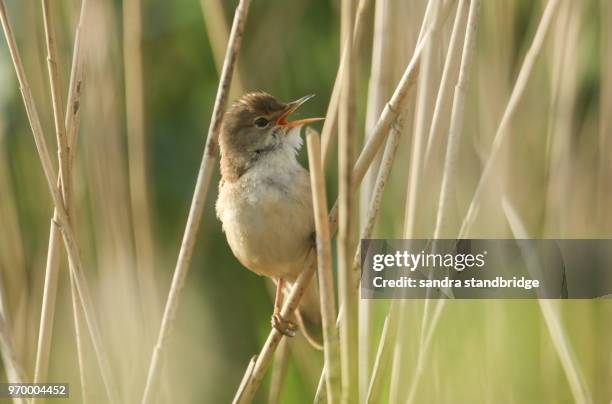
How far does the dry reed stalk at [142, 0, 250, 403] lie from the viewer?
1936mm

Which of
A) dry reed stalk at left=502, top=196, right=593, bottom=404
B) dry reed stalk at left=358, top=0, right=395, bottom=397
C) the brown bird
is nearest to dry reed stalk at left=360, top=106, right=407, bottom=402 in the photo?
dry reed stalk at left=358, top=0, right=395, bottom=397

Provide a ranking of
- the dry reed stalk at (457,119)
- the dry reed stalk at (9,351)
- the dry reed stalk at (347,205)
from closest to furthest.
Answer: the dry reed stalk at (347,205)
the dry reed stalk at (457,119)
the dry reed stalk at (9,351)

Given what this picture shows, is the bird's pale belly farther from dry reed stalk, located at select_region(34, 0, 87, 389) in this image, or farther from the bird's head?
dry reed stalk, located at select_region(34, 0, 87, 389)

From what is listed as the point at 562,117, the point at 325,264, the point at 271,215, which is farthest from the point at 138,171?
the point at 562,117

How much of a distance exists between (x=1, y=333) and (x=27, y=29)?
117 cm

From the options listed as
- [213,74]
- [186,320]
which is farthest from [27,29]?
[186,320]

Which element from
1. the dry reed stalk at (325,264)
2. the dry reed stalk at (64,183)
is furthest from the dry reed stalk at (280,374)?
the dry reed stalk at (64,183)

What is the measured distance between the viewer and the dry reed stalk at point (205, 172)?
194cm

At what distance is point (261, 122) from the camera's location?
2850 millimetres

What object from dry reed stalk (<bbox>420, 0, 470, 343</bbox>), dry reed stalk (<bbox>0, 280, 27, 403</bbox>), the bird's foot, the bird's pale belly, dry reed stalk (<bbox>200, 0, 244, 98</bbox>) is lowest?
dry reed stalk (<bbox>0, 280, 27, 403</bbox>)

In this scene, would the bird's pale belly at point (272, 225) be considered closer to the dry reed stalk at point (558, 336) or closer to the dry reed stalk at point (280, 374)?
the dry reed stalk at point (280, 374)

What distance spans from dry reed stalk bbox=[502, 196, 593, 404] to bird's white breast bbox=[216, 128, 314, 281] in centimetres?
66

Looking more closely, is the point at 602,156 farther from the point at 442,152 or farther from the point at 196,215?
the point at 196,215

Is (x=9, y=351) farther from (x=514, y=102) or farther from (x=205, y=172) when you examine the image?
(x=514, y=102)
